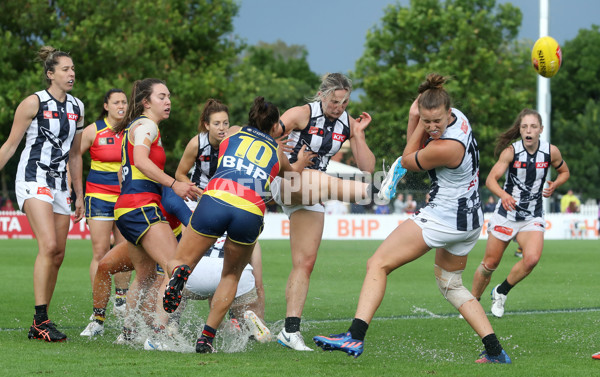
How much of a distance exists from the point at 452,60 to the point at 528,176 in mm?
35925

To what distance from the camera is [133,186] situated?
694 cm

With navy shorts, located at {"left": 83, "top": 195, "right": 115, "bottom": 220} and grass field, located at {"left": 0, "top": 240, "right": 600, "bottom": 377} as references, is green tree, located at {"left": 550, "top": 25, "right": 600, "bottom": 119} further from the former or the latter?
navy shorts, located at {"left": 83, "top": 195, "right": 115, "bottom": 220}

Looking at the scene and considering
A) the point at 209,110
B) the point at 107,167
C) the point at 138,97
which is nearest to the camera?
the point at 138,97

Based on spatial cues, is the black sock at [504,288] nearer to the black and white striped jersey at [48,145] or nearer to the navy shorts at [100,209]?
the navy shorts at [100,209]

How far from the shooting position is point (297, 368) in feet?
18.3

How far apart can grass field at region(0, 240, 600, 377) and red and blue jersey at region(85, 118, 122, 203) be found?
4.60 feet

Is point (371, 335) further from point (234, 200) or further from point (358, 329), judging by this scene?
point (234, 200)

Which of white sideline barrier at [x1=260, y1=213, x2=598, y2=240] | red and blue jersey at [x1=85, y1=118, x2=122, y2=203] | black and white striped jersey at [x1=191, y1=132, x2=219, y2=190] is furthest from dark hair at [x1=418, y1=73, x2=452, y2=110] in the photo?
white sideline barrier at [x1=260, y1=213, x2=598, y2=240]

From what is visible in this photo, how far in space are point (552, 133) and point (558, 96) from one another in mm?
3706

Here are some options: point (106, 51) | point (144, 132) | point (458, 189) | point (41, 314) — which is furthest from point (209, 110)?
point (106, 51)

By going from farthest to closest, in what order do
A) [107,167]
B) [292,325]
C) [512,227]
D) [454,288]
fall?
[512,227], [107,167], [292,325], [454,288]

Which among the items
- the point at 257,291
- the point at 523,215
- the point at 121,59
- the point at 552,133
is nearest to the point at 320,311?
the point at 257,291

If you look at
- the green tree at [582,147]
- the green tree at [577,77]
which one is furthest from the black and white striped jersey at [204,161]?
the green tree at [577,77]

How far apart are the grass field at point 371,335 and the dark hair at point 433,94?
189cm
